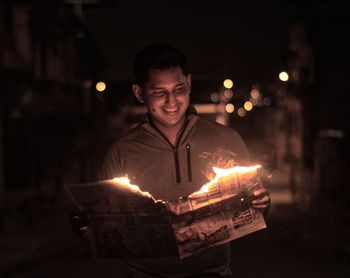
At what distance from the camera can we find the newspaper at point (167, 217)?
3.13 metres

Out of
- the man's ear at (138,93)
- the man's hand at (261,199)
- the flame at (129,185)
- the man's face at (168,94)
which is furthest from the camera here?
the man's ear at (138,93)

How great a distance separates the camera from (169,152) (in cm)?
339

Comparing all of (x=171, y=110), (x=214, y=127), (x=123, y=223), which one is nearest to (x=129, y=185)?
(x=123, y=223)

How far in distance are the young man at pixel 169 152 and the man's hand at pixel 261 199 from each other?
198 mm

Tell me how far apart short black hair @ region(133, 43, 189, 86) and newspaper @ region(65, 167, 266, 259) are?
62 centimetres

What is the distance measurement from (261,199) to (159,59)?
0.86 metres

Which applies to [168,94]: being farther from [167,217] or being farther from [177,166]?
[167,217]

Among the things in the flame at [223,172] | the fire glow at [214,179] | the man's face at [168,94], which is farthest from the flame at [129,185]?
the man's face at [168,94]

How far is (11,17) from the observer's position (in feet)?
75.6

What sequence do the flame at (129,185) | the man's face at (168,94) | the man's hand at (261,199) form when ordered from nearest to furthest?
1. the flame at (129,185)
2. the man's hand at (261,199)
3. the man's face at (168,94)

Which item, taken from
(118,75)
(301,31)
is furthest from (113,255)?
(301,31)

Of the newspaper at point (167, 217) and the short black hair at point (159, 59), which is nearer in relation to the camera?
the newspaper at point (167, 217)

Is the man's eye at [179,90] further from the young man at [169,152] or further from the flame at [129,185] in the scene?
the flame at [129,185]

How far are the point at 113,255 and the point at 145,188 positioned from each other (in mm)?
370
